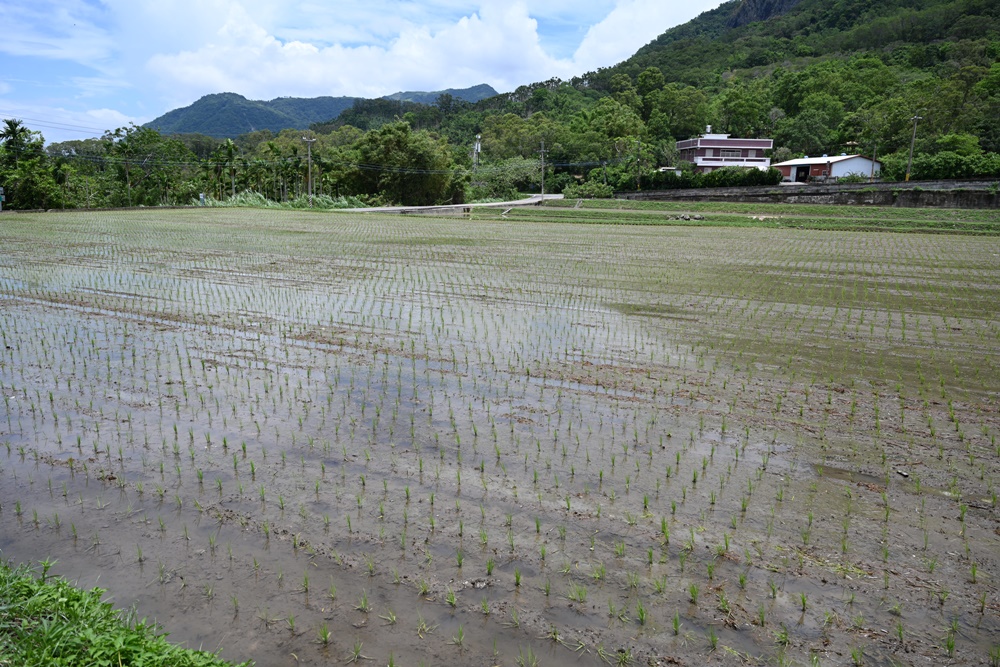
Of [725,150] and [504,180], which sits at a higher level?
[725,150]

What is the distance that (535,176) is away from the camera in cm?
7262

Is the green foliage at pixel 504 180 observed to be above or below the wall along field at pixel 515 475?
above

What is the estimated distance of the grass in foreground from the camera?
2.73 m

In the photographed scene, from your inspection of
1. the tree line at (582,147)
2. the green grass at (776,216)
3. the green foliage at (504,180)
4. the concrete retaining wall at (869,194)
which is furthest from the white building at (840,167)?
the green foliage at (504,180)

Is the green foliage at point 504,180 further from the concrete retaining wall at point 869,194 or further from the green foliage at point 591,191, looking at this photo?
the concrete retaining wall at point 869,194

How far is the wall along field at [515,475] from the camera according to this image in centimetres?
337

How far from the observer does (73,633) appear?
113 inches

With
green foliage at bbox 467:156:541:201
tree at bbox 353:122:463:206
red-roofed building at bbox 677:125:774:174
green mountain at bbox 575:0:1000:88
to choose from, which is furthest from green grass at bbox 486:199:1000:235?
green mountain at bbox 575:0:1000:88

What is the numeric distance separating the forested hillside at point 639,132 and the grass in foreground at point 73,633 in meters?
44.8

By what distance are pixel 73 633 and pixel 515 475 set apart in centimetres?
290

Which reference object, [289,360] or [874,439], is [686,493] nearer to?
[874,439]

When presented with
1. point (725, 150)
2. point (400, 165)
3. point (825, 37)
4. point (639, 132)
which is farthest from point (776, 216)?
point (825, 37)

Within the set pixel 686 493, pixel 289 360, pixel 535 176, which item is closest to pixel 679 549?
pixel 686 493

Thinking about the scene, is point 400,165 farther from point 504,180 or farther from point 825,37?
point 825,37
